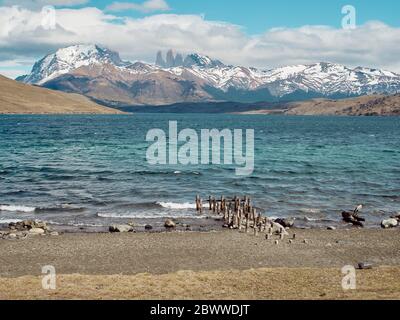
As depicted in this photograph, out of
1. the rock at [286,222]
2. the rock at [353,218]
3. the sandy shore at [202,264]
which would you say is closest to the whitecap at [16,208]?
the sandy shore at [202,264]

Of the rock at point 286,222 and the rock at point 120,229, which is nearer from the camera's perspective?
the rock at point 120,229

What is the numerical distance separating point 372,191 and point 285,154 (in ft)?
152

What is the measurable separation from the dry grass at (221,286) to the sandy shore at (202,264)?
44mm

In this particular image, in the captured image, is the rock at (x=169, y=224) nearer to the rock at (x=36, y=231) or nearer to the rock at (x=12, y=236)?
the rock at (x=36, y=231)

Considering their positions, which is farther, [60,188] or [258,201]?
[60,188]

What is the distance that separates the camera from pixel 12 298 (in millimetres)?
20312

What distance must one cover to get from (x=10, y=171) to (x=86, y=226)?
131ft

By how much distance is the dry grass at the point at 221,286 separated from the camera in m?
20.6

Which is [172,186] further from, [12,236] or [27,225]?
[12,236]

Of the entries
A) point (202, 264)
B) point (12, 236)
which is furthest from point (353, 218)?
point (12, 236)
